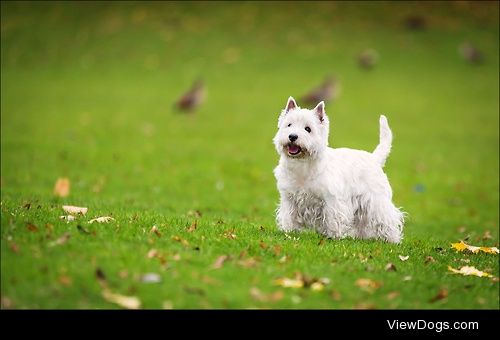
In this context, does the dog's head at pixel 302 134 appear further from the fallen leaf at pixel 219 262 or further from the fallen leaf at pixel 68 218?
the fallen leaf at pixel 68 218

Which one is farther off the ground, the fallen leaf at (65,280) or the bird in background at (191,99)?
the bird in background at (191,99)

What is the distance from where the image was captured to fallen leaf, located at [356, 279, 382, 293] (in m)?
7.52

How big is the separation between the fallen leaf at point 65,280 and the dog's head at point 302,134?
3.48 m

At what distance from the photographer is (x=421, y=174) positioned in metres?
21.5

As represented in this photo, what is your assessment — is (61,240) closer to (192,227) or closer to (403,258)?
(192,227)

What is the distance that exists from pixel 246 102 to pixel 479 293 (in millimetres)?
23016

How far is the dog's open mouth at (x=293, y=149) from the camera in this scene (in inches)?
360

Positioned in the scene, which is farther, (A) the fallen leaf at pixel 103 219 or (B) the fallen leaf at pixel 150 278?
(A) the fallen leaf at pixel 103 219

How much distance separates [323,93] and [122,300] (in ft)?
73.3

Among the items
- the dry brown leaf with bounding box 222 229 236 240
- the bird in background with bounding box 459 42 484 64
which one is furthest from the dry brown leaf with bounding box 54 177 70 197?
the bird in background with bounding box 459 42 484 64

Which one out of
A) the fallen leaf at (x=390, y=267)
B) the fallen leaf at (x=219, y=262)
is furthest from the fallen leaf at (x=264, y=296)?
the fallen leaf at (x=390, y=267)

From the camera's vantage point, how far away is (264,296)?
7090mm
